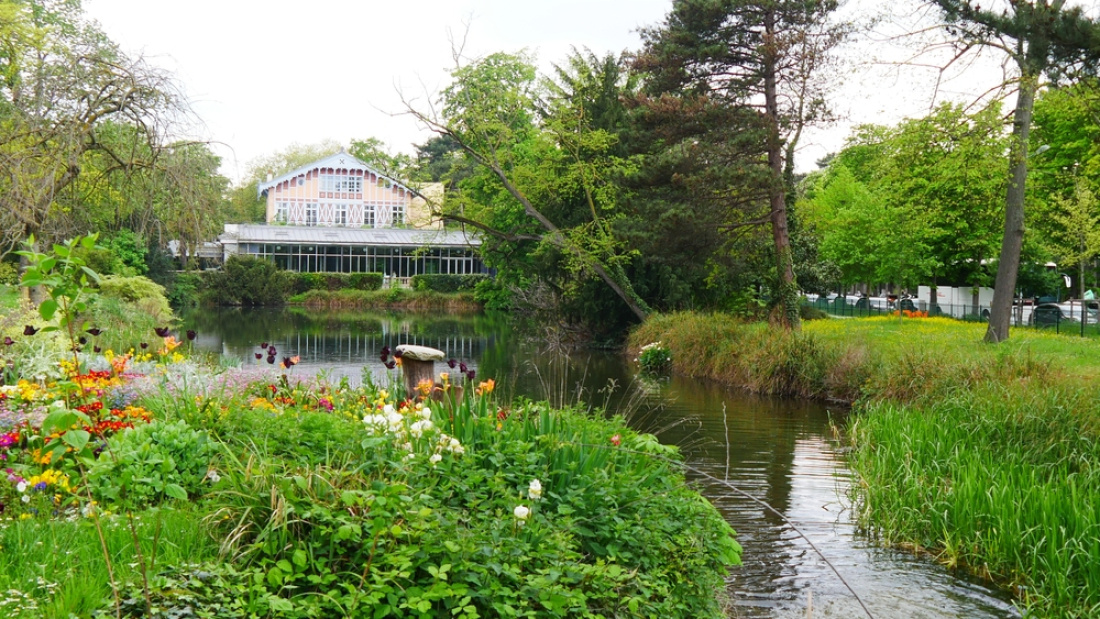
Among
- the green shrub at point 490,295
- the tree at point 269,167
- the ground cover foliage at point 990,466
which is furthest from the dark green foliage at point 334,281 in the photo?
the ground cover foliage at point 990,466

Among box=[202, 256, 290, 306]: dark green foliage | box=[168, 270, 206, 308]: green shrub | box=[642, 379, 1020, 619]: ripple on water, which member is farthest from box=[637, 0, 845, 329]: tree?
box=[202, 256, 290, 306]: dark green foliage

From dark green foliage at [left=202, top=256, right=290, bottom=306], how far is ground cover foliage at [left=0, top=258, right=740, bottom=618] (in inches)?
1716

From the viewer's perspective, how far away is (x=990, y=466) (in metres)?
7.54

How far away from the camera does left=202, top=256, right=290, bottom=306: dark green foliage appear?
4775 cm

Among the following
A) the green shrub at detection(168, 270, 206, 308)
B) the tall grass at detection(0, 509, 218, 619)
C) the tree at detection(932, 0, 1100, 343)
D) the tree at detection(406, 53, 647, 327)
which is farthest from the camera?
the green shrub at detection(168, 270, 206, 308)

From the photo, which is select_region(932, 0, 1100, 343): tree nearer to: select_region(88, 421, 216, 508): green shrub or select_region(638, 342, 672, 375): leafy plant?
select_region(88, 421, 216, 508): green shrub

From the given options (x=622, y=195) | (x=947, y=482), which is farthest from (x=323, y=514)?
(x=622, y=195)

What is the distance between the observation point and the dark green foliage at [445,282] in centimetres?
5334

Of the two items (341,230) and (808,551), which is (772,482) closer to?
(808,551)

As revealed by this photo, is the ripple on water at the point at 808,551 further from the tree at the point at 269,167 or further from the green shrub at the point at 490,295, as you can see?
the tree at the point at 269,167

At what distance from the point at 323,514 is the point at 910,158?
17.1m

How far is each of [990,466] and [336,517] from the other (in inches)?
224

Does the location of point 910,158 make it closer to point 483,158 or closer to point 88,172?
A: point 483,158

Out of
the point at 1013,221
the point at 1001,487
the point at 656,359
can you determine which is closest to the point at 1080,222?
the point at 1013,221
